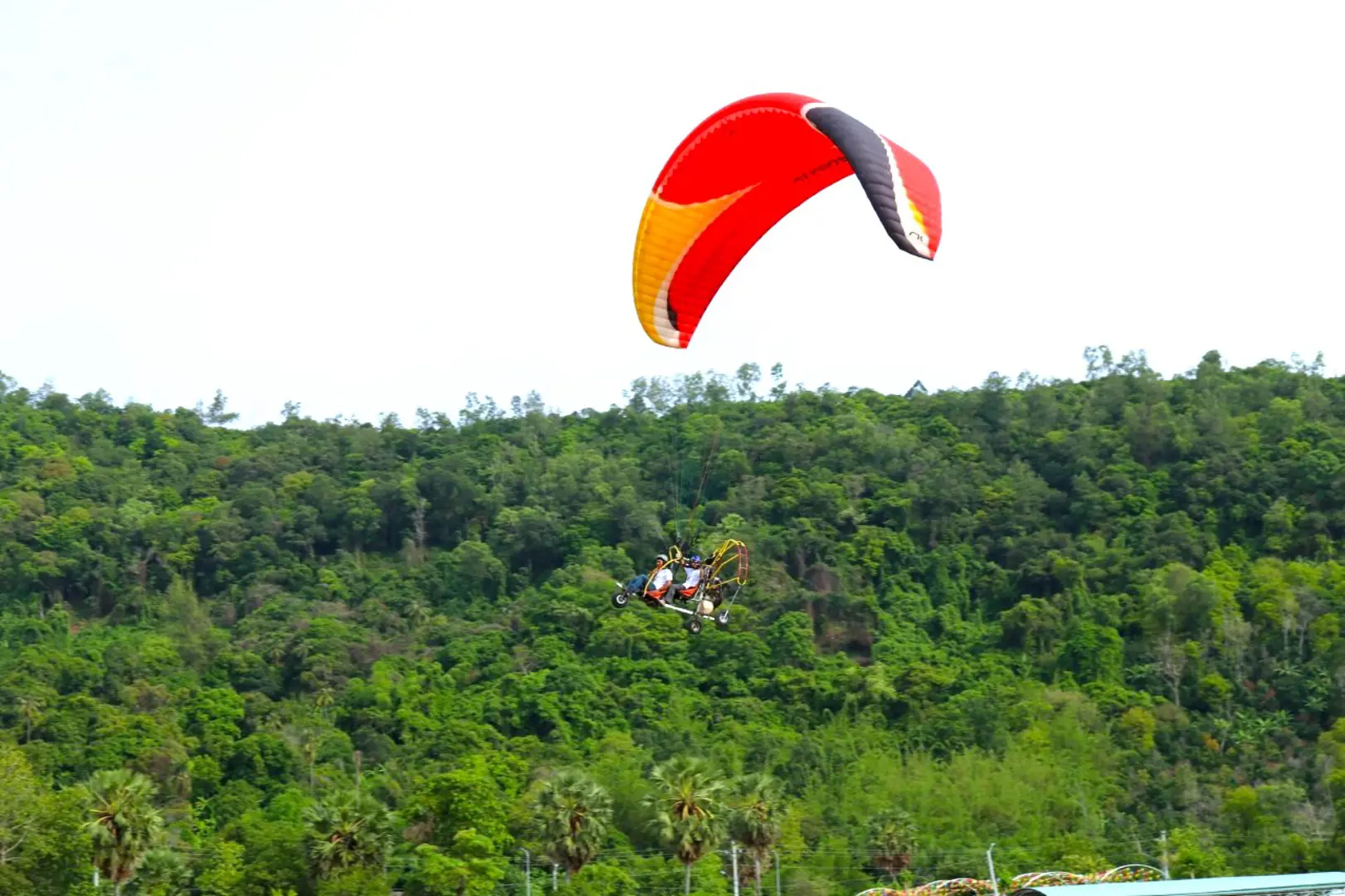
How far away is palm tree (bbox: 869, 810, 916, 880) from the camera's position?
4919 centimetres

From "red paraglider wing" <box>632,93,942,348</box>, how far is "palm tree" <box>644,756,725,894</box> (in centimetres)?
1721

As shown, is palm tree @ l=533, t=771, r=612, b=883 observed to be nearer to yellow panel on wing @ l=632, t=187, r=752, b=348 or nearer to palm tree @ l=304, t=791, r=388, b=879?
palm tree @ l=304, t=791, r=388, b=879

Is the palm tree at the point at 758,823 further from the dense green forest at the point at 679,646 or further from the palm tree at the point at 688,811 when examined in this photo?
the palm tree at the point at 688,811

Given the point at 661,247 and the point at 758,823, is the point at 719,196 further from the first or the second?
the point at 758,823

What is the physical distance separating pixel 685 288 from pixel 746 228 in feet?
3.72

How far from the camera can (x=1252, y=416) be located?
3410 inches

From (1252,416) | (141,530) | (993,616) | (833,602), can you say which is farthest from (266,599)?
(1252,416)

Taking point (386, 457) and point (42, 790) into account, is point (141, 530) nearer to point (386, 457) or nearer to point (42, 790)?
point (386, 457)

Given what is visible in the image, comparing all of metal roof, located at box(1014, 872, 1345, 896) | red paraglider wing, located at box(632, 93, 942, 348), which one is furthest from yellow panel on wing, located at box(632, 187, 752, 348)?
metal roof, located at box(1014, 872, 1345, 896)

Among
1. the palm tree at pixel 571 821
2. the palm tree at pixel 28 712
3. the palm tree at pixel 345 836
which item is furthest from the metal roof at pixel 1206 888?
the palm tree at pixel 28 712

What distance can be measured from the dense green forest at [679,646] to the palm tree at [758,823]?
8 centimetres

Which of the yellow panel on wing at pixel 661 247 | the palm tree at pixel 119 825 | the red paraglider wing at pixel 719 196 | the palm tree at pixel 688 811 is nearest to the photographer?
the red paraglider wing at pixel 719 196

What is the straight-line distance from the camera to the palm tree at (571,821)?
41219mm

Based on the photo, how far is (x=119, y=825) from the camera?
38125mm
